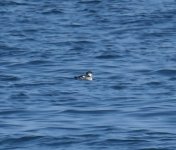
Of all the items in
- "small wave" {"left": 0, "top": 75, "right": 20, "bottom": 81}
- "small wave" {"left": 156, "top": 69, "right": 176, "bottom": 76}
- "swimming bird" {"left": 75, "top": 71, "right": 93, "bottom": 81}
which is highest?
"swimming bird" {"left": 75, "top": 71, "right": 93, "bottom": 81}

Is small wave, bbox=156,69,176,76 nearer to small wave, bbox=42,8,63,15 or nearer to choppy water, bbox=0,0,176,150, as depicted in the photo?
choppy water, bbox=0,0,176,150

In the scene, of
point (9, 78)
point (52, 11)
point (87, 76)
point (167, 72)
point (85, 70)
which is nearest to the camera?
point (87, 76)

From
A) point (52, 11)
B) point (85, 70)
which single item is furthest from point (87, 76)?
point (52, 11)

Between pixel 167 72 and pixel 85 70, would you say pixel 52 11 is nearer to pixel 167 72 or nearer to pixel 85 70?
pixel 85 70

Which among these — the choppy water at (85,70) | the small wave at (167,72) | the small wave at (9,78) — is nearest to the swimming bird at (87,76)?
the choppy water at (85,70)

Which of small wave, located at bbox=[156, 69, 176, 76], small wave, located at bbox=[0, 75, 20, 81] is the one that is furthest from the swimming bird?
small wave, located at bbox=[156, 69, 176, 76]

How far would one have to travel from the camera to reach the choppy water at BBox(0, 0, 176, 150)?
24.1 meters

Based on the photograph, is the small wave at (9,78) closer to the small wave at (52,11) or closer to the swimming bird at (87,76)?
the swimming bird at (87,76)

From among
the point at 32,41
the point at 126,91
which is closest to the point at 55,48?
the point at 32,41

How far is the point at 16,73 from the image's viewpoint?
32.4 meters

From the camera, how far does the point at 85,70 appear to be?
32812mm

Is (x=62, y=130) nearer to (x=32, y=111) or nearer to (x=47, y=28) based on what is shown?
(x=32, y=111)

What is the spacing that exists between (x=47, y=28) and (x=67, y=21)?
1838 millimetres

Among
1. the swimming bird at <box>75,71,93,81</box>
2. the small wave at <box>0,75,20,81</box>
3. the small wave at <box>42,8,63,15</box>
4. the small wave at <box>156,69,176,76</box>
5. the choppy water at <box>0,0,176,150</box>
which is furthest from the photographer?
the small wave at <box>42,8,63,15</box>
